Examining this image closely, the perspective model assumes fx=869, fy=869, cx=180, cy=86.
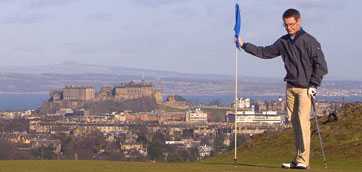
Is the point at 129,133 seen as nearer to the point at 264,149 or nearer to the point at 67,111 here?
the point at 67,111

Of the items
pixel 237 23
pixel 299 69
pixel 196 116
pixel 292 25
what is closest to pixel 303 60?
pixel 299 69

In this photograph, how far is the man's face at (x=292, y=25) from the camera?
13.3 metres

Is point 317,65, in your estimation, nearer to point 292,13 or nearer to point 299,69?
point 299,69

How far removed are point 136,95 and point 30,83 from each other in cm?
4012

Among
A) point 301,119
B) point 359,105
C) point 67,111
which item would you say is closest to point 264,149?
point 359,105

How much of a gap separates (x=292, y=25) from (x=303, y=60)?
569 millimetres

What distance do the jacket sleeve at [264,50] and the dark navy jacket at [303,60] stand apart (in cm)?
11

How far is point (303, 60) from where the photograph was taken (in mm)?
13430

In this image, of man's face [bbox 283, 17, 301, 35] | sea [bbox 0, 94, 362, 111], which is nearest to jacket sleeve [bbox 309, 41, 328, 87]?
man's face [bbox 283, 17, 301, 35]

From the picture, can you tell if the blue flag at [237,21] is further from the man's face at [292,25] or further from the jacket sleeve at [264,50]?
the man's face at [292,25]

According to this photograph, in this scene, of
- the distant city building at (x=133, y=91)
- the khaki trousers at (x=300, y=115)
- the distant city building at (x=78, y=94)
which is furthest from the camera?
the distant city building at (x=78, y=94)

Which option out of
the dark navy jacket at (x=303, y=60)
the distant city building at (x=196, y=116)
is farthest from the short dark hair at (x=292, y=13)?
the distant city building at (x=196, y=116)

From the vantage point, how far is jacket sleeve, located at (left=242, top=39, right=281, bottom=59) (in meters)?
13.9

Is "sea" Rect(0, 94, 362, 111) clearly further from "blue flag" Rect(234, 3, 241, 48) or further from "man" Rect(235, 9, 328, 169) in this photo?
"man" Rect(235, 9, 328, 169)
